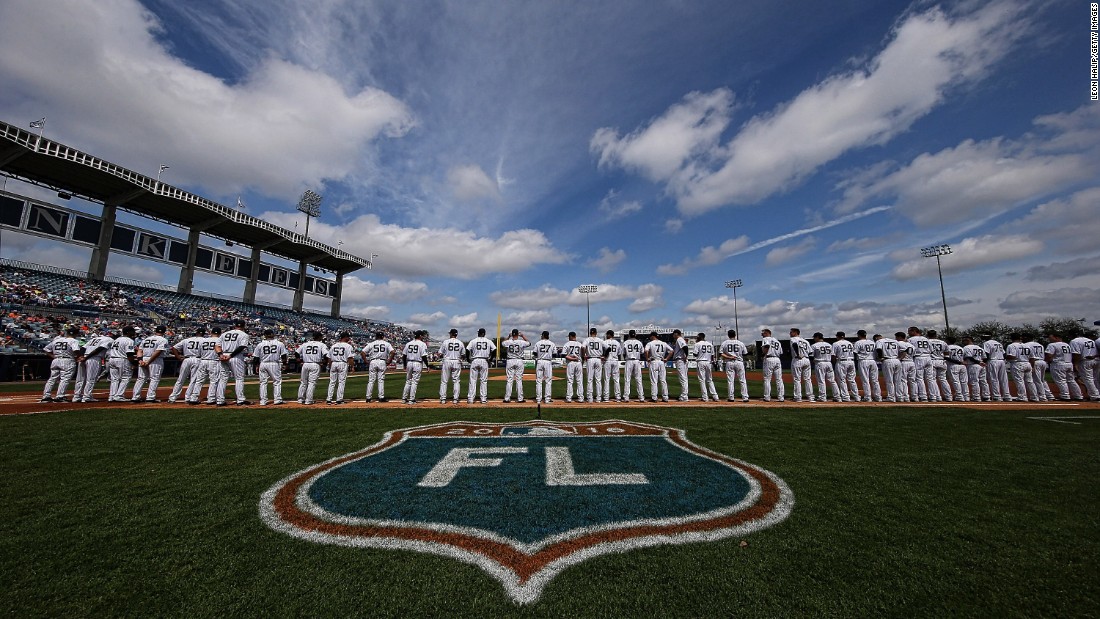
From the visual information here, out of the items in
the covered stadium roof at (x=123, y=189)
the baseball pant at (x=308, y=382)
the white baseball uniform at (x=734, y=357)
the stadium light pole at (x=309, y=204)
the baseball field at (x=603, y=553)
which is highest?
the stadium light pole at (x=309, y=204)

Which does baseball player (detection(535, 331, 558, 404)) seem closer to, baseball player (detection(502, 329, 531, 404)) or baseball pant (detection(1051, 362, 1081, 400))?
baseball player (detection(502, 329, 531, 404))

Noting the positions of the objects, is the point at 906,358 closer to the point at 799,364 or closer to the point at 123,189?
the point at 799,364

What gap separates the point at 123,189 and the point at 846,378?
40576 mm

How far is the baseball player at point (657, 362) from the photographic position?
35.1 ft

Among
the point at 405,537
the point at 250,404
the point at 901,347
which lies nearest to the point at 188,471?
the point at 405,537

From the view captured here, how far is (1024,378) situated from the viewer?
1109 cm

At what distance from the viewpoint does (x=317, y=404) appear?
10211 millimetres

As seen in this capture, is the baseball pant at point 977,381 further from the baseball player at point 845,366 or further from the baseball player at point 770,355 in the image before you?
the baseball player at point 770,355

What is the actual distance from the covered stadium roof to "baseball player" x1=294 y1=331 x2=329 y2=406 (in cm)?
2717

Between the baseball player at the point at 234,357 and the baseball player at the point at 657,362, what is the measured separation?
1006 centimetres

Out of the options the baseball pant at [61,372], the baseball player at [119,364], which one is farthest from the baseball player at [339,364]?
the baseball pant at [61,372]

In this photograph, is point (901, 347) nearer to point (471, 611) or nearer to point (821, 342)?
point (821, 342)

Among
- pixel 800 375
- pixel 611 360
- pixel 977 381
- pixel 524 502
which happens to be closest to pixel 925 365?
pixel 977 381

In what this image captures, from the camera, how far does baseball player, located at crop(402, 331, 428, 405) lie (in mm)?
10305
